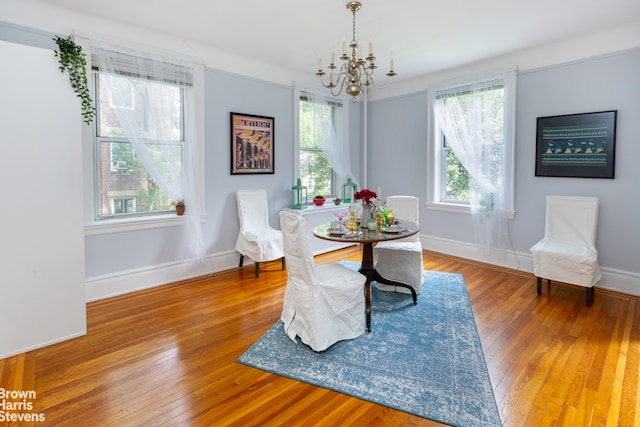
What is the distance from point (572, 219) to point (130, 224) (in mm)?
→ 4646

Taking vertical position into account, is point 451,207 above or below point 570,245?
above

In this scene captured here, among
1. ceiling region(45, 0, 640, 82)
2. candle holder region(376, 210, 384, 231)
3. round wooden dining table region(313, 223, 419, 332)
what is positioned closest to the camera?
round wooden dining table region(313, 223, 419, 332)

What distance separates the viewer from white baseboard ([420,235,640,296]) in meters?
3.69

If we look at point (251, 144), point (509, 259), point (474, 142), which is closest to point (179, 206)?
point (251, 144)

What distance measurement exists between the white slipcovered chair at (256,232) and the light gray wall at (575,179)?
8.17 feet

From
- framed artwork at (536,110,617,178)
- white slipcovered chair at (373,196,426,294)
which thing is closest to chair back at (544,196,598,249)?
framed artwork at (536,110,617,178)

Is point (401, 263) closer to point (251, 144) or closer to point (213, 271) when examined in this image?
point (213, 271)

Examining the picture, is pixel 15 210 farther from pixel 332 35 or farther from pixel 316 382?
pixel 332 35

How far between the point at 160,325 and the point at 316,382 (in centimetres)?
154

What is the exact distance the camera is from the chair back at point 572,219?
→ 3674 mm

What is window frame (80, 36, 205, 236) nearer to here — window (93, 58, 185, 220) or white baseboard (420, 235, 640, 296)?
window (93, 58, 185, 220)

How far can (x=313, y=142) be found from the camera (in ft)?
18.0

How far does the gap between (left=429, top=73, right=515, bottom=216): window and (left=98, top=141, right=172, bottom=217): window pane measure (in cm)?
359

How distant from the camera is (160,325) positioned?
2.98 metres
